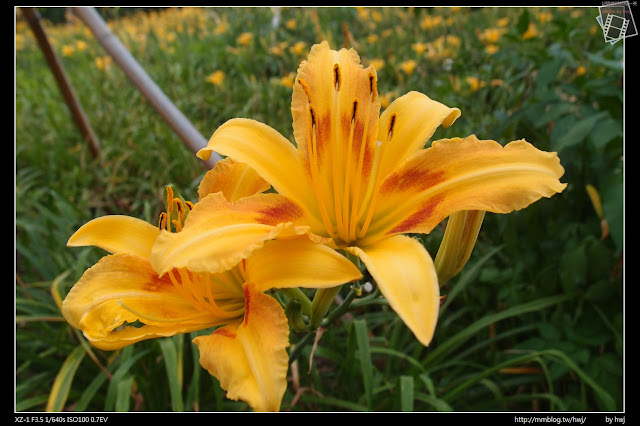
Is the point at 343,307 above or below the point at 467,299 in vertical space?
above

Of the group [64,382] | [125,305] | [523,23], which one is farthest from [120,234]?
[523,23]

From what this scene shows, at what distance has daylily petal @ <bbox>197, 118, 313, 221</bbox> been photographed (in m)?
0.66

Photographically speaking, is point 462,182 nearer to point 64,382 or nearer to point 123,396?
point 123,396

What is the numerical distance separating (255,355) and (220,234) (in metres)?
0.15

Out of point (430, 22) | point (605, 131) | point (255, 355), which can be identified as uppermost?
point (430, 22)

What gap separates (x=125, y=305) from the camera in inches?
24.8

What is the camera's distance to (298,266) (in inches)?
22.6

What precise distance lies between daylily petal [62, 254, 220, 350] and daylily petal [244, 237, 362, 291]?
0.13 meters

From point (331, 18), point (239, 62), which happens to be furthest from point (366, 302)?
point (331, 18)

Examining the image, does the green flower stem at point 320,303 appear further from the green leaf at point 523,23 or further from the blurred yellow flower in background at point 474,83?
the blurred yellow flower in background at point 474,83

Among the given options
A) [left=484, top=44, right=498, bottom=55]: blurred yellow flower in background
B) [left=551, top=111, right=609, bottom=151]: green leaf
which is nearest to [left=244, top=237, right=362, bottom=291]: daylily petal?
[left=551, top=111, right=609, bottom=151]: green leaf

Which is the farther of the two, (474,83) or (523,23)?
(474,83)

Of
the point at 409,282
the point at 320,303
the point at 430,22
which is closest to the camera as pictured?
the point at 409,282

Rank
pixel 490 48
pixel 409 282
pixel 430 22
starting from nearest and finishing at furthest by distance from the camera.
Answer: pixel 409 282 < pixel 490 48 < pixel 430 22
